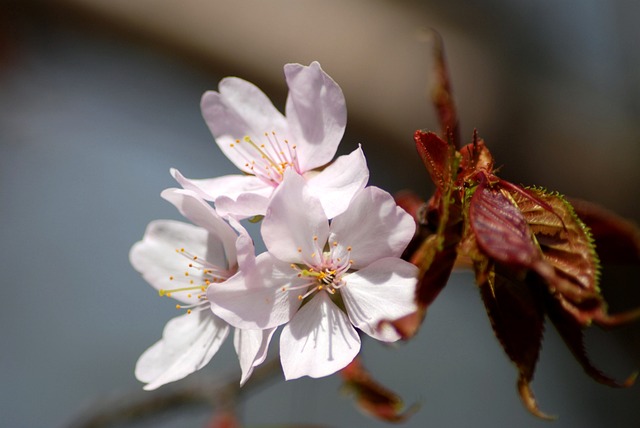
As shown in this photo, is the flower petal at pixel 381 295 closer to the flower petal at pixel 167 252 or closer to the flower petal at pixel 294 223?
the flower petal at pixel 294 223

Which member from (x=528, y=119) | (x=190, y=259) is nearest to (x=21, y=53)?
(x=528, y=119)

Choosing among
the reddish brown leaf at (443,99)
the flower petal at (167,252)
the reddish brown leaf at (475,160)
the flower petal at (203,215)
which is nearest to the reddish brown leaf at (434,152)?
the reddish brown leaf at (475,160)

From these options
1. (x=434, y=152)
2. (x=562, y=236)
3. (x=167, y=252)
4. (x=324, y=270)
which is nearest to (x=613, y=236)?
(x=562, y=236)

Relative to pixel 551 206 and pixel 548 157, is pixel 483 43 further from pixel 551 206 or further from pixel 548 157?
pixel 551 206

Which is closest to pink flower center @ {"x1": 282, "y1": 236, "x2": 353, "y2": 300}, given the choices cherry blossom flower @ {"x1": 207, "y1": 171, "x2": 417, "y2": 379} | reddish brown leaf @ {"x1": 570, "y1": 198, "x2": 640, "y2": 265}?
cherry blossom flower @ {"x1": 207, "y1": 171, "x2": 417, "y2": 379}

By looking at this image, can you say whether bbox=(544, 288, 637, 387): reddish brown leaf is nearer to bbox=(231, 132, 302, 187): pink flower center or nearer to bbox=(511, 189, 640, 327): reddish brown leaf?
bbox=(511, 189, 640, 327): reddish brown leaf
